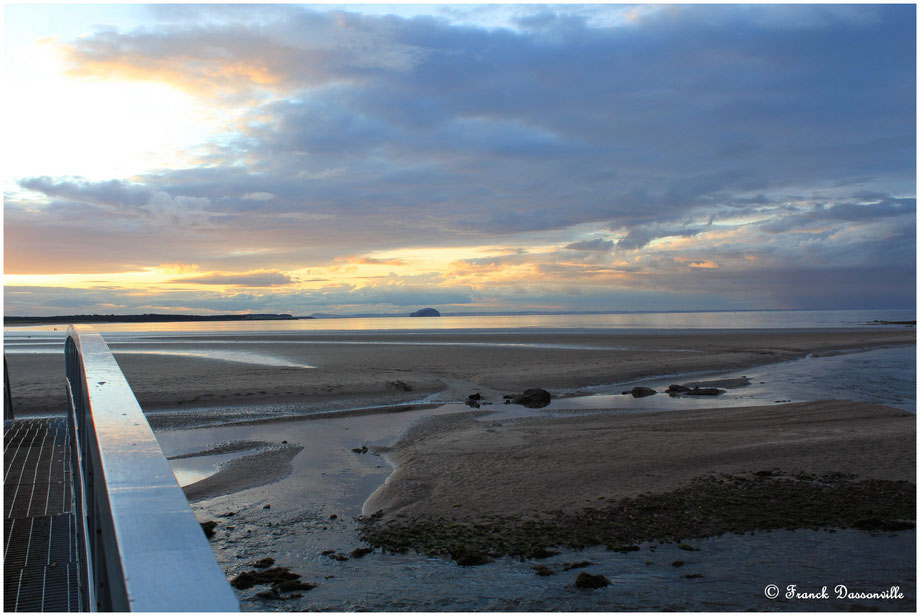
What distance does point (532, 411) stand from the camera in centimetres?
1647

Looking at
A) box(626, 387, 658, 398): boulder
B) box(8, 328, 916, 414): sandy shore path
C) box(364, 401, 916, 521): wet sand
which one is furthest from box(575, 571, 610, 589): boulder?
box(626, 387, 658, 398): boulder

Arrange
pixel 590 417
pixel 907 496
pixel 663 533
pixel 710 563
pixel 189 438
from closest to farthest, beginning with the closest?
pixel 710 563, pixel 663 533, pixel 907 496, pixel 189 438, pixel 590 417

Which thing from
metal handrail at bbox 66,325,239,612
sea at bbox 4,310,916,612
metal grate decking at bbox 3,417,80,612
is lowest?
sea at bbox 4,310,916,612

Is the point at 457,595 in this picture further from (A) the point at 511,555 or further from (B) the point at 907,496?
(B) the point at 907,496

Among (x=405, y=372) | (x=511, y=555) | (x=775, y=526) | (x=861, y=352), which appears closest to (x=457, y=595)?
(x=511, y=555)

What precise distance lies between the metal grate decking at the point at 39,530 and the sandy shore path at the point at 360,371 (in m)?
9.75

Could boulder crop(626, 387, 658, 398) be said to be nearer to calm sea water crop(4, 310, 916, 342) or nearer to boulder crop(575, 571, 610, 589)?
boulder crop(575, 571, 610, 589)

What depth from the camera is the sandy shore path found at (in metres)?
18.4

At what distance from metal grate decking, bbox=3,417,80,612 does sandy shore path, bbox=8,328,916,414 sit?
32.0 ft

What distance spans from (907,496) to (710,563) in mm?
3650

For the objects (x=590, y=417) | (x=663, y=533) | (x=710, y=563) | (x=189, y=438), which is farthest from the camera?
(x=590, y=417)

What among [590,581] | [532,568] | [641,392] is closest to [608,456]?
[532,568]

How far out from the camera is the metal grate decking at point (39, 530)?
163 inches

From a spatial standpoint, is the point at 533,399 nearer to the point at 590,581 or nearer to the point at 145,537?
the point at 590,581
